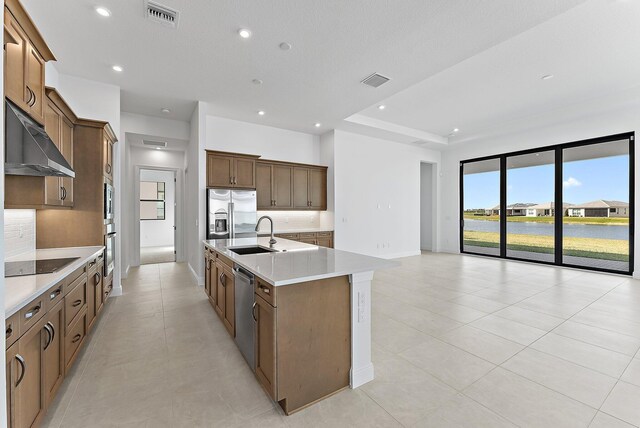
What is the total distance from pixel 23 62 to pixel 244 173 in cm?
343

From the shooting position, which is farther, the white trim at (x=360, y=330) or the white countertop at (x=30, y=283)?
the white trim at (x=360, y=330)

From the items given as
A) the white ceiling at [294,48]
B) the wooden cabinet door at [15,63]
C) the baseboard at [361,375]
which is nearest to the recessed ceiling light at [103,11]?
the white ceiling at [294,48]

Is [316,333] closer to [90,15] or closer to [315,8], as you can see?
[315,8]

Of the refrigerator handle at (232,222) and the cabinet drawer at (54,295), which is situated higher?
the refrigerator handle at (232,222)

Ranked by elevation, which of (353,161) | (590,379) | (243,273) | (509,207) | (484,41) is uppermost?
(484,41)

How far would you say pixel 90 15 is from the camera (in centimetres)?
265

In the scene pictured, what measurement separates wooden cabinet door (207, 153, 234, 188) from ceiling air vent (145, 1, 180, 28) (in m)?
2.48

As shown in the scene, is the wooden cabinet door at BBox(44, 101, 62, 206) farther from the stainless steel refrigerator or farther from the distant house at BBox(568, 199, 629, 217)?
the distant house at BBox(568, 199, 629, 217)

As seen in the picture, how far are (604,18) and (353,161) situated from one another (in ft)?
15.0

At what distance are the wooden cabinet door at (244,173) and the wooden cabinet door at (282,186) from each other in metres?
0.64

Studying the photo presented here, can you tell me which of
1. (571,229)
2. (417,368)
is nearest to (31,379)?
(417,368)

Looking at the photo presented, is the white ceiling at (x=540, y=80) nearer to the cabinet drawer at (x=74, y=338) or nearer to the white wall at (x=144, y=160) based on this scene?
the white wall at (x=144, y=160)

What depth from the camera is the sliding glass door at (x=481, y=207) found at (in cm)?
739

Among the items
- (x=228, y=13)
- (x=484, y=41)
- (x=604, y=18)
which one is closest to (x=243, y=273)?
(x=228, y=13)
